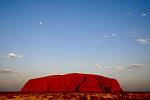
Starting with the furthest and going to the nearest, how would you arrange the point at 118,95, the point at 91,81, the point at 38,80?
1. the point at 38,80
2. the point at 91,81
3. the point at 118,95

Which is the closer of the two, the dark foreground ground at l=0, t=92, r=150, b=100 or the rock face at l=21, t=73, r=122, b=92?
the dark foreground ground at l=0, t=92, r=150, b=100

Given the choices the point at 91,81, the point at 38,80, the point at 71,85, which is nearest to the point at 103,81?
the point at 91,81

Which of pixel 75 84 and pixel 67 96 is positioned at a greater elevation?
pixel 67 96

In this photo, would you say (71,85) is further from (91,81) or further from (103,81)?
(103,81)

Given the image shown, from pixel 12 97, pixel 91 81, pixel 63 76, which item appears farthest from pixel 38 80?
pixel 12 97

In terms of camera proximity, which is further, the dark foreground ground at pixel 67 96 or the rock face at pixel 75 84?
the rock face at pixel 75 84

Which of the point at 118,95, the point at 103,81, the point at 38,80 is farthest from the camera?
the point at 38,80

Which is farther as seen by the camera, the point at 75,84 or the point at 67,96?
the point at 75,84

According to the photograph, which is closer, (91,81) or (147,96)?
(147,96)
